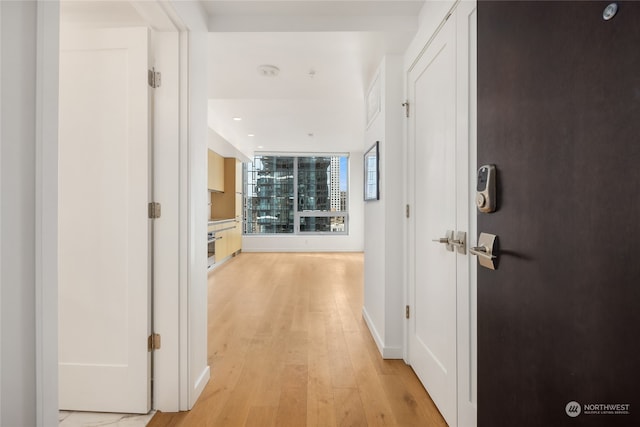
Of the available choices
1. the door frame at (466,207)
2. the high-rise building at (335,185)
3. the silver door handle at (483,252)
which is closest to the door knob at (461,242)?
the door frame at (466,207)

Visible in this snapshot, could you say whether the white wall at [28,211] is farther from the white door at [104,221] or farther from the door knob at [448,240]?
the door knob at [448,240]

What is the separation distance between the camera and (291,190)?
8.82 m

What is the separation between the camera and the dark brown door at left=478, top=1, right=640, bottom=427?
63 centimetres

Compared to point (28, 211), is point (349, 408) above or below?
below

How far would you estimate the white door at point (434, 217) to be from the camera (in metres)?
1.58

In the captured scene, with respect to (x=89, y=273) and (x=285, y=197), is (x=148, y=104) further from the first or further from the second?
(x=285, y=197)

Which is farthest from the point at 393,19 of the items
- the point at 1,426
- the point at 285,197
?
the point at 285,197

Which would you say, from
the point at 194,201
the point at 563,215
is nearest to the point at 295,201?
the point at 194,201

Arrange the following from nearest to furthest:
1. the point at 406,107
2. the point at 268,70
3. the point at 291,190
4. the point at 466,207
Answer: the point at 466,207 < the point at 406,107 < the point at 268,70 < the point at 291,190

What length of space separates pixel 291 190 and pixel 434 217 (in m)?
7.16

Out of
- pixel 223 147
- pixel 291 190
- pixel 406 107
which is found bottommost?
pixel 291 190

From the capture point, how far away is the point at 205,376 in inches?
78.2

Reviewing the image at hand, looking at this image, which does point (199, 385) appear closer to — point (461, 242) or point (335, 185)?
point (461, 242)

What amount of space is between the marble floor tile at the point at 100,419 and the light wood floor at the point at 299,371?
7 centimetres
